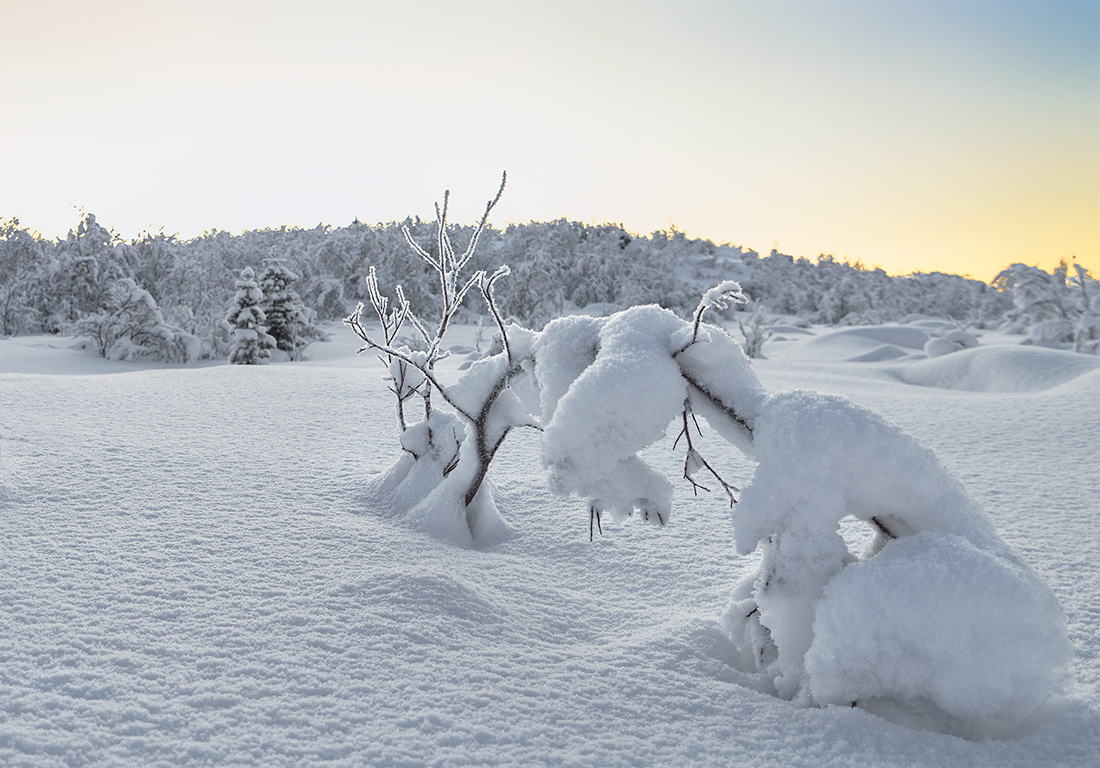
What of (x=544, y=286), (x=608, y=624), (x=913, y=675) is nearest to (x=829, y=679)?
(x=913, y=675)

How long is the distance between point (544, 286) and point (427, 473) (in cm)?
1820

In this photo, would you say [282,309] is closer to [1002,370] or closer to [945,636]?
[1002,370]

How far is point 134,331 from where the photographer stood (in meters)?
10.5

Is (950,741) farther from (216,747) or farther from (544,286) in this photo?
(544,286)

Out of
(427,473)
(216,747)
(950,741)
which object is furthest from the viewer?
(427,473)

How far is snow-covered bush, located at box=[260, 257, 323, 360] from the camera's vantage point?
495 inches

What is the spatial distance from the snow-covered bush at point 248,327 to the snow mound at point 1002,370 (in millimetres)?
9868

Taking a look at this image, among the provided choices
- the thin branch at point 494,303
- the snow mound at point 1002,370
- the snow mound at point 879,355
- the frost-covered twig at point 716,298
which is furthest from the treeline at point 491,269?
the frost-covered twig at point 716,298

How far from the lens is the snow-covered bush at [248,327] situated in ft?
36.6

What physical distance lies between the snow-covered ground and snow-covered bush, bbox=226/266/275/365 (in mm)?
8064

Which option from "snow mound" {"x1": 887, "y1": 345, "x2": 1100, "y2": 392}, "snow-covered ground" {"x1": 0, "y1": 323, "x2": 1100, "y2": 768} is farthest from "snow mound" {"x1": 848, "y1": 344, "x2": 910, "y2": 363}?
"snow-covered ground" {"x1": 0, "y1": 323, "x2": 1100, "y2": 768}

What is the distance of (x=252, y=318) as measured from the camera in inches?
447

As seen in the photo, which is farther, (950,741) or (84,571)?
(84,571)

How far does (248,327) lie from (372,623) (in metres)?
11.0
